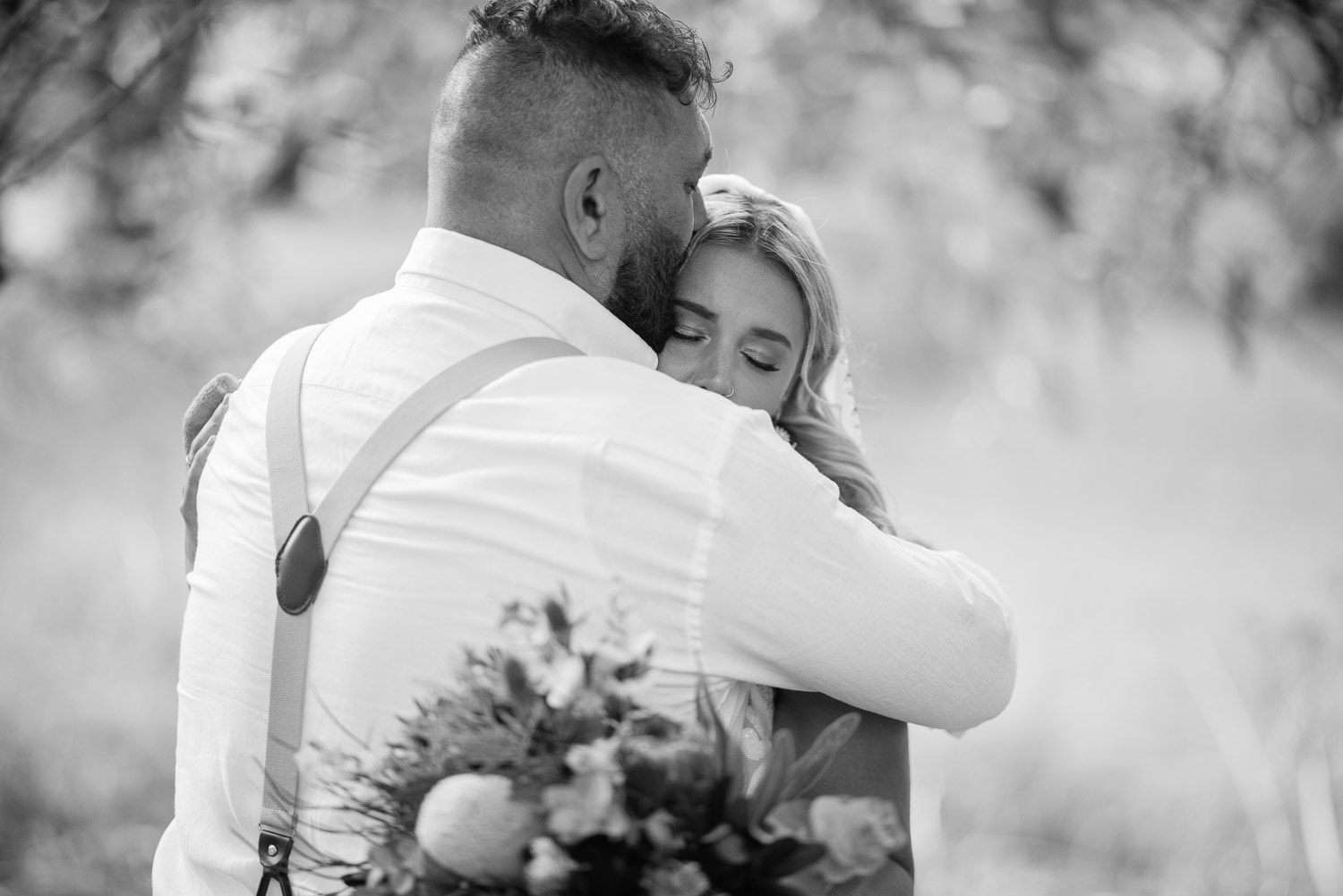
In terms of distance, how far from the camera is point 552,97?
1889mm

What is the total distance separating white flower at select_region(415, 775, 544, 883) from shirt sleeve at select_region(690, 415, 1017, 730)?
14.5 inches

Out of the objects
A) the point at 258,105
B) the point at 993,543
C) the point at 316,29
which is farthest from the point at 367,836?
the point at 993,543

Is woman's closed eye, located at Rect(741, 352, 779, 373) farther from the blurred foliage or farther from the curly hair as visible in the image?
the blurred foliage

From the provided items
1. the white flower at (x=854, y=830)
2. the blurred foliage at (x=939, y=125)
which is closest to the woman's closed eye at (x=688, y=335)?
the white flower at (x=854, y=830)

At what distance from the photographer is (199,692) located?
5.68 feet

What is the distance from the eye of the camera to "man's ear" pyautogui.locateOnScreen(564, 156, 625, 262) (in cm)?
Result: 187

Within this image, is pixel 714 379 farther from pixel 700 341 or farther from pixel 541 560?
pixel 541 560

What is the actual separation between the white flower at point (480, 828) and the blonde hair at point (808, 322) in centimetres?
130

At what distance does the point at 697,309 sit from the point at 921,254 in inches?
91.8

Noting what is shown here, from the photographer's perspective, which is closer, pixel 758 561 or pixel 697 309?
pixel 758 561

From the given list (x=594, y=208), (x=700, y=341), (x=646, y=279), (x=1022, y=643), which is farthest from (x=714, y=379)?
(x=1022, y=643)

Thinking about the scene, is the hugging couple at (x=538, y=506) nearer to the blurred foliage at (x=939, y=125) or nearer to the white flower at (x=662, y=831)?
the white flower at (x=662, y=831)

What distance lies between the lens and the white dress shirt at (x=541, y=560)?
4.97ft

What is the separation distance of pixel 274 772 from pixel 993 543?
8115 mm
